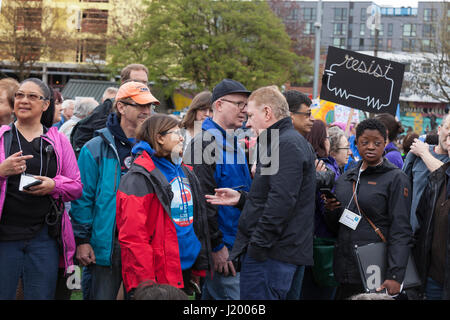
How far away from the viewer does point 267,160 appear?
3.94m

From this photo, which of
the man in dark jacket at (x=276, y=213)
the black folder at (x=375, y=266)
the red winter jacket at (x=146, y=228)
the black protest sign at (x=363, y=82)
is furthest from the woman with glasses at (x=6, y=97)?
the black protest sign at (x=363, y=82)

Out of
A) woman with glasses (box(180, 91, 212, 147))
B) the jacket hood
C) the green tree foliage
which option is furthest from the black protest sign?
the green tree foliage

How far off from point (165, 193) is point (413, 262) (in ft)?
7.09

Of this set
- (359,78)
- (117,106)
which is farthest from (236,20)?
(117,106)

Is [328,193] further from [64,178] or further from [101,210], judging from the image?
[64,178]

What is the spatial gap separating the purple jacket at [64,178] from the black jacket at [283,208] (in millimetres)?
1289

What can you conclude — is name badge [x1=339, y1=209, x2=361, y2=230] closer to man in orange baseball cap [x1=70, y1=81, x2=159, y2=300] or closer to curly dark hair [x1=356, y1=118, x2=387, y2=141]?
curly dark hair [x1=356, y1=118, x2=387, y2=141]

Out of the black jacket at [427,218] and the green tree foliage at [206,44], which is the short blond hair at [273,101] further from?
the green tree foliage at [206,44]

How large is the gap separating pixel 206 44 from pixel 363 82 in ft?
91.8

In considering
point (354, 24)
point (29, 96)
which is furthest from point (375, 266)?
point (354, 24)

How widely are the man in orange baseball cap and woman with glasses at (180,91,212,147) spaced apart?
1.54 metres

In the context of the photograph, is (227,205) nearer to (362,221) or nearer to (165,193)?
(165,193)

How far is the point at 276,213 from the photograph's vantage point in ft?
12.3

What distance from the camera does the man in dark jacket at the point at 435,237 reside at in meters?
3.99
